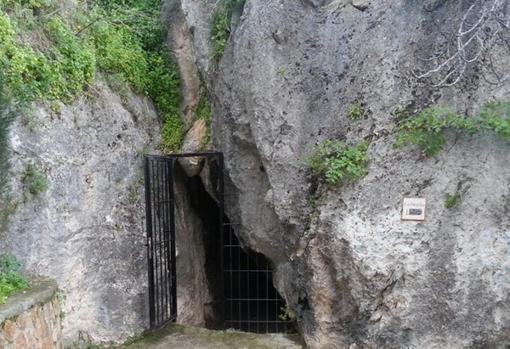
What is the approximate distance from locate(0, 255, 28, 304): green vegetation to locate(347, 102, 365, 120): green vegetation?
11.1 ft

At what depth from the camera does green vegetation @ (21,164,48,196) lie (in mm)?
4809

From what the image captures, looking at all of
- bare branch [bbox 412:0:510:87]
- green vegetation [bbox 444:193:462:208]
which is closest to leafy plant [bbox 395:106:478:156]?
bare branch [bbox 412:0:510:87]

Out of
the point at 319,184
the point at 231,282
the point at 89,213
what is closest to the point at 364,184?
the point at 319,184

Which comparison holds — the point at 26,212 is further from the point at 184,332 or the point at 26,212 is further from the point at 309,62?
the point at 309,62

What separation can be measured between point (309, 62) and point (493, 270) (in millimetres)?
2676

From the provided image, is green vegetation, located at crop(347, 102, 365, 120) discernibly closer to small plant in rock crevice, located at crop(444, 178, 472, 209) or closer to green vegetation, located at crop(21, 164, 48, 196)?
small plant in rock crevice, located at crop(444, 178, 472, 209)

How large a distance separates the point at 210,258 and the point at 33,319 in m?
3.86

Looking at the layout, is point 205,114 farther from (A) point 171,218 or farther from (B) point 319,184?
(B) point 319,184

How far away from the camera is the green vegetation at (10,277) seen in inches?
163

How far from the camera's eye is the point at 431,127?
470cm

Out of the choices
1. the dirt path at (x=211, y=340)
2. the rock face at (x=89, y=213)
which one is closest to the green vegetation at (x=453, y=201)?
the dirt path at (x=211, y=340)

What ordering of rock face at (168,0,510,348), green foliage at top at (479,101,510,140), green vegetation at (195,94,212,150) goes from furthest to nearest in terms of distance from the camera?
green vegetation at (195,94,212,150)
rock face at (168,0,510,348)
green foliage at top at (479,101,510,140)

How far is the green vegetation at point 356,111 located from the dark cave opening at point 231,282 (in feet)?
7.53

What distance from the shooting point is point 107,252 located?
5539 mm
